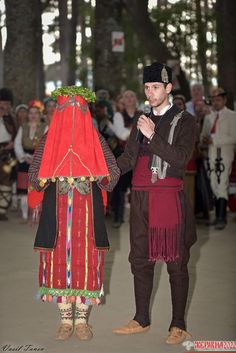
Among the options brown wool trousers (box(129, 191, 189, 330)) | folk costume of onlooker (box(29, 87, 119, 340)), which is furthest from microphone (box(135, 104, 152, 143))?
brown wool trousers (box(129, 191, 189, 330))

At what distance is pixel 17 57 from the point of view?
22.5 metres

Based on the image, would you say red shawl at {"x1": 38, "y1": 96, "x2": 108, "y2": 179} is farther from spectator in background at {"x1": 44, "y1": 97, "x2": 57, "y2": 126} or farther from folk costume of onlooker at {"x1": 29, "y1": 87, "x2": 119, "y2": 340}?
spectator in background at {"x1": 44, "y1": 97, "x2": 57, "y2": 126}

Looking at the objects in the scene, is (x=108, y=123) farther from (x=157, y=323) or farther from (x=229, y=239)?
(x=157, y=323)

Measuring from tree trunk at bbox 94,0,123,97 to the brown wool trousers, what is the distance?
13651mm

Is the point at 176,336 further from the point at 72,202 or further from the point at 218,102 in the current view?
the point at 218,102

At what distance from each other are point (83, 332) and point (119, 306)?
1.41 m

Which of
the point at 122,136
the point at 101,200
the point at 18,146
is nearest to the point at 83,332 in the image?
the point at 101,200

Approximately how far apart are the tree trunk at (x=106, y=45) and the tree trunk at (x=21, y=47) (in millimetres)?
1443

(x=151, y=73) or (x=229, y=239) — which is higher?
(x=151, y=73)

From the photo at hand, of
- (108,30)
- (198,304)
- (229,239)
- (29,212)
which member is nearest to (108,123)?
(29,212)

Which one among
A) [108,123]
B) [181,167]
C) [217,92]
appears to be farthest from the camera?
[108,123]

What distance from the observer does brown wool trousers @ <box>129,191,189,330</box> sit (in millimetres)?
8070

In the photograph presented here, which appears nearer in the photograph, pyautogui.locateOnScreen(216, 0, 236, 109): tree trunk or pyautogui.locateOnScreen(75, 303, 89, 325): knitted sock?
pyautogui.locateOnScreen(75, 303, 89, 325): knitted sock

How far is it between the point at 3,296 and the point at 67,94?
2685mm
